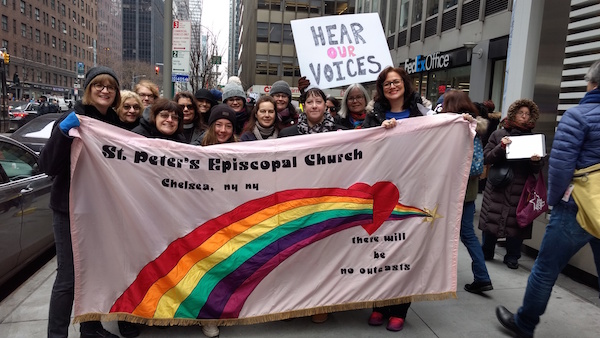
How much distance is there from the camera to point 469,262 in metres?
5.18

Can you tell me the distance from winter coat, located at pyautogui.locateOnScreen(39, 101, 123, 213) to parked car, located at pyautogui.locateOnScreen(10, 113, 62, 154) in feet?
16.9

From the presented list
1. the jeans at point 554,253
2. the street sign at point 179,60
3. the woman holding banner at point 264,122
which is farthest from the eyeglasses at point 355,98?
the street sign at point 179,60

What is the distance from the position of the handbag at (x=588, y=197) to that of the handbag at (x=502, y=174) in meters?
1.86

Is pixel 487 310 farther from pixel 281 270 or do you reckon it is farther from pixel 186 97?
pixel 186 97

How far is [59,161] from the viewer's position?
115 inches

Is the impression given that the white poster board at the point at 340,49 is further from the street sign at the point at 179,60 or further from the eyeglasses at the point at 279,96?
the street sign at the point at 179,60

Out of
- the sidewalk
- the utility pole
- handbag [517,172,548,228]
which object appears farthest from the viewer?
the utility pole

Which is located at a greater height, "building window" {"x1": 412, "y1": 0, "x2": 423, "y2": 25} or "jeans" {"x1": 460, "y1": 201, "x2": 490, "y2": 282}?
"building window" {"x1": 412, "y1": 0, "x2": 423, "y2": 25}

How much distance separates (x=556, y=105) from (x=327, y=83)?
9.61ft

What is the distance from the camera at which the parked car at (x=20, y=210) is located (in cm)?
414

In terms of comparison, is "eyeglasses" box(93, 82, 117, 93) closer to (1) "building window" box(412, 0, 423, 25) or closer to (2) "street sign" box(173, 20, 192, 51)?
(2) "street sign" box(173, 20, 192, 51)

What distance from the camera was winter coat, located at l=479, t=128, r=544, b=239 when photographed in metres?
4.80

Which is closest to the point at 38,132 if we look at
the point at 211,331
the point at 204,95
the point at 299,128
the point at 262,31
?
the point at 204,95

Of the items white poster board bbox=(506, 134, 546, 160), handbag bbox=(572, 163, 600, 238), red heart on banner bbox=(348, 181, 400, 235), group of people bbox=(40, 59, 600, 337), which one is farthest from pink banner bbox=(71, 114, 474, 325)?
white poster board bbox=(506, 134, 546, 160)
